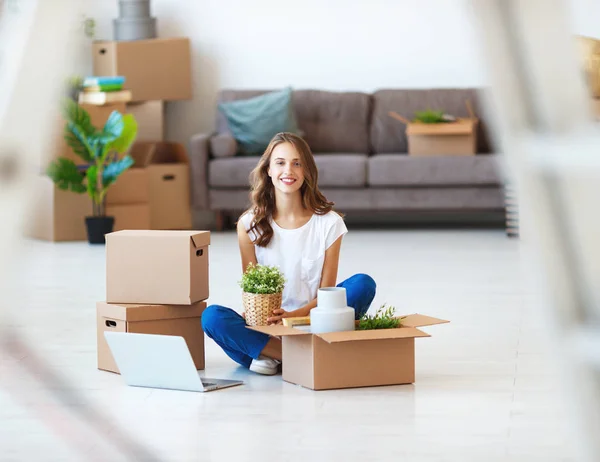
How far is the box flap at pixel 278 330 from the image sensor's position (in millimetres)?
2785

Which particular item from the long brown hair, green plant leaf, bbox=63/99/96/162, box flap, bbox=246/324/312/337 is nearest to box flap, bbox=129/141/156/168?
green plant leaf, bbox=63/99/96/162

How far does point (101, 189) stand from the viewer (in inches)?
254

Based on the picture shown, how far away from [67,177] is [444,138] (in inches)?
96.8

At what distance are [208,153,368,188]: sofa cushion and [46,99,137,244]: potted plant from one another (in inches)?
29.0

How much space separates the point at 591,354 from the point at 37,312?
3.76 m

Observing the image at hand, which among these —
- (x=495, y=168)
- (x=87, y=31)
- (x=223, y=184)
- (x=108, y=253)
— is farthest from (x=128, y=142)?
(x=108, y=253)

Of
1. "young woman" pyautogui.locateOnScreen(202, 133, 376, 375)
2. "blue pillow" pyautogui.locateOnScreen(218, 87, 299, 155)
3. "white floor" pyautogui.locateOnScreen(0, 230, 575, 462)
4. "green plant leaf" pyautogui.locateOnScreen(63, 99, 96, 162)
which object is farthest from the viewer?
"blue pillow" pyautogui.locateOnScreen(218, 87, 299, 155)

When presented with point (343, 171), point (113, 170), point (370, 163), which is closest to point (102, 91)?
point (113, 170)

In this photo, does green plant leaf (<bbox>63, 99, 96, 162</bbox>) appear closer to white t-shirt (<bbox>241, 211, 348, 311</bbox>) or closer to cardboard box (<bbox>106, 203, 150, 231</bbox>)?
cardboard box (<bbox>106, 203, 150, 231</bbox>)

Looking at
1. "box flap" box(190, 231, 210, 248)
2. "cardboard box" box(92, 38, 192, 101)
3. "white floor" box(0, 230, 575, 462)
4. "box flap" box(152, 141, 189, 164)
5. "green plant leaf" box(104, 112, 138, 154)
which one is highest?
"cardboard box" box(92, 38, 192, 101)

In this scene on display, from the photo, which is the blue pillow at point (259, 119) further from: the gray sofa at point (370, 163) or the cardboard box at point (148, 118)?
the cardboard box at point (148, 118)

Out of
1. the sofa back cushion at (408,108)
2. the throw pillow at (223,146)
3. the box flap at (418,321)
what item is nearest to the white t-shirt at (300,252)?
the box flap at (418,321)

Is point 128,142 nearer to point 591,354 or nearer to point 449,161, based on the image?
point 449,161

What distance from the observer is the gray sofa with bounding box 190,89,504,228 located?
6.75 m
